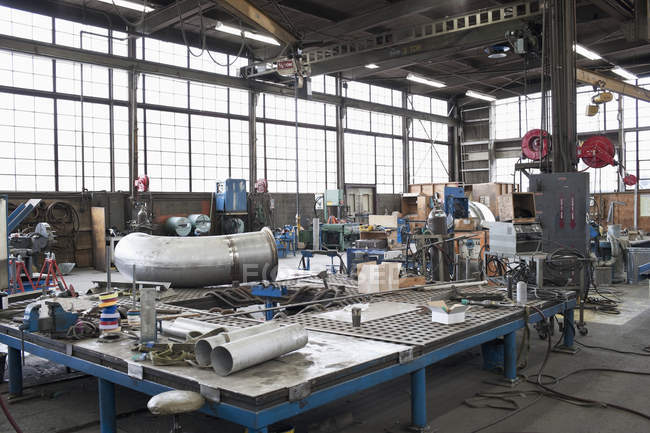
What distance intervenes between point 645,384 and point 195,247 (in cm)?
398

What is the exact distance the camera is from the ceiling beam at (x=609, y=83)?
11930mm

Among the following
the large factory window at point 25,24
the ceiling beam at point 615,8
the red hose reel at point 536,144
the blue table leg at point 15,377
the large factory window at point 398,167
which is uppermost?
the large factory window at point 25,24

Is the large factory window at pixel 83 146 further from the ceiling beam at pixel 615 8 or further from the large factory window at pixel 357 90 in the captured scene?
the ceiling beam at pixel 615 8

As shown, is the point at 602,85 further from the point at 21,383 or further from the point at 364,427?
the point at 21,383

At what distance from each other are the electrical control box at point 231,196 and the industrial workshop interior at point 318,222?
0.26 feet

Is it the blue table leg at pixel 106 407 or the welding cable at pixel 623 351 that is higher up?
the blue table leg at pixel 106 407

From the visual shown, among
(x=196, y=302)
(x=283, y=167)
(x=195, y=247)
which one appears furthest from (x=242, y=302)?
(x=283, y=167)

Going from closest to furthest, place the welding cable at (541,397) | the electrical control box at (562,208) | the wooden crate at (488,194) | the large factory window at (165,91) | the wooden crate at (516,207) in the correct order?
the welding cable at (541,397) < the electrical control box at (562,208) < the wooden crate at (516,207) < the large factory window at (165,91) < the wooden crate at (488,194)

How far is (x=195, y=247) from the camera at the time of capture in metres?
5.27

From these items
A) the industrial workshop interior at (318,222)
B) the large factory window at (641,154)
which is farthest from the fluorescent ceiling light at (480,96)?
the large factory window at (641,154)

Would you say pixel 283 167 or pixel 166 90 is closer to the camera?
pixel 166 90

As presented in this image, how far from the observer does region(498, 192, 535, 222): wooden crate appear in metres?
9.40

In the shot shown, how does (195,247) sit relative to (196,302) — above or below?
above

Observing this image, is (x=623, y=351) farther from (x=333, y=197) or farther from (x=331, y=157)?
(x=331, y=157)
